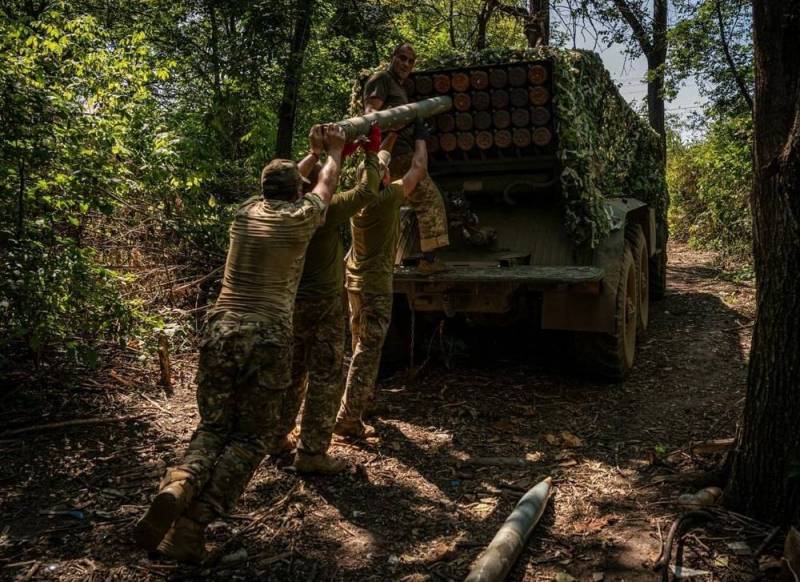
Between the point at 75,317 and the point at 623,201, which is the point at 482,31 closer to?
the point at 623,201

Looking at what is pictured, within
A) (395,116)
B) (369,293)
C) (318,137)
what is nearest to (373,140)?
(395,116)

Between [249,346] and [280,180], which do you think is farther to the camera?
[280,180]

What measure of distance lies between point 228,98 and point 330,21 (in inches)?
89.0

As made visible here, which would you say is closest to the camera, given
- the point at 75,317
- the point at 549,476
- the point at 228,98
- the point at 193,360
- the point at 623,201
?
the point at 549,476

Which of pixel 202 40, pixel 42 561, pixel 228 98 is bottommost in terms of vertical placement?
pixel 42 561

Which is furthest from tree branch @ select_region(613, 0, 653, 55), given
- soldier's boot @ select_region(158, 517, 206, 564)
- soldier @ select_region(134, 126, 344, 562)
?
soldier's boot @ select_region(158, 517, 206, 564)

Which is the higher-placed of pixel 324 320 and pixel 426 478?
pixel 324 320

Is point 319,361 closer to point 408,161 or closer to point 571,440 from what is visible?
point 571,440

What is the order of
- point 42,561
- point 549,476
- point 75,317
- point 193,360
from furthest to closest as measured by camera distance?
point 193,360 < point 75,317 < point 549,476 < point 42,561

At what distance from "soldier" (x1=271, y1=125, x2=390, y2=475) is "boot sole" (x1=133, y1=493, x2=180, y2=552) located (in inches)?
53.0

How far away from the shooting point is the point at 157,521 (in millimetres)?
2908

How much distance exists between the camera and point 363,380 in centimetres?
482

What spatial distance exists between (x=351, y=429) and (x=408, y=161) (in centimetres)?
234

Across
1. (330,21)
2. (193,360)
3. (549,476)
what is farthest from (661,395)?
(330,21)
